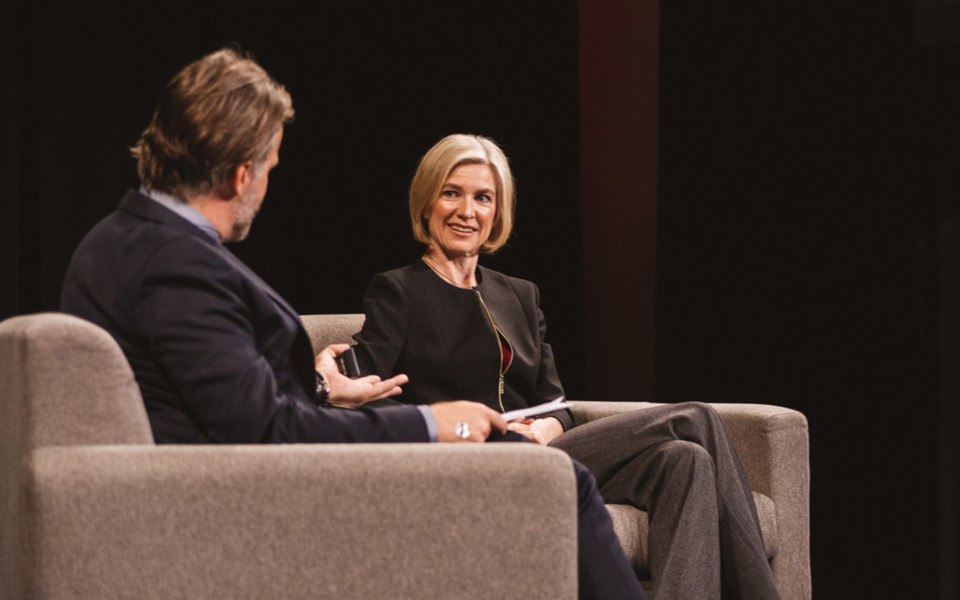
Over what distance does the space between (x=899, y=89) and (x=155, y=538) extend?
102 inches

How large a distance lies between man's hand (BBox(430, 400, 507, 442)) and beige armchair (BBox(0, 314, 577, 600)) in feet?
0.65

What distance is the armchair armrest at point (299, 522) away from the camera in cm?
135

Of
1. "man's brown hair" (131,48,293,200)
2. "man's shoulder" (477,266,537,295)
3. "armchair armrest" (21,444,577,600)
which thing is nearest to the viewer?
"armchair armrest" (21,444,577,600)

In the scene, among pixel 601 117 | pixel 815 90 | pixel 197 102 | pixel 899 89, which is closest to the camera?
pixel 197 102

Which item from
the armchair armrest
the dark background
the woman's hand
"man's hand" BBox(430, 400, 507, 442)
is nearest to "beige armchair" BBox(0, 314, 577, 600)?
the armchair armrest

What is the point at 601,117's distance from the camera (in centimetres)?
444

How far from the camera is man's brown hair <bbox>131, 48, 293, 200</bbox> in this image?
161 cm

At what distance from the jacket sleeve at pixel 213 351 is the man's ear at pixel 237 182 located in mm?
162

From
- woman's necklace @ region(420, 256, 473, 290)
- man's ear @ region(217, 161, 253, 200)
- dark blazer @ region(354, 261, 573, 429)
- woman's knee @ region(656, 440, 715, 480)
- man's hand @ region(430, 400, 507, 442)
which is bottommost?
woman's knee @ region(656, 440, 715, 480)

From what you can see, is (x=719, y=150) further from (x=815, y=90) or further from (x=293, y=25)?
(x=293, y=25)

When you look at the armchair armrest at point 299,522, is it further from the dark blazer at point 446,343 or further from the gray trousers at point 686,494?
the dark blazer at point 446,343

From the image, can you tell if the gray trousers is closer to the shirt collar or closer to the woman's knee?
the woman's knee

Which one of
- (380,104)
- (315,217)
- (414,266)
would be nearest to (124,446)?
(414,266)

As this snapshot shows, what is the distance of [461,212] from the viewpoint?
8.76 feet
